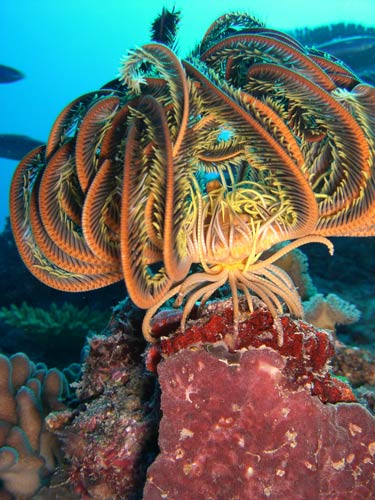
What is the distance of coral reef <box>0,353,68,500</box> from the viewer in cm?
425

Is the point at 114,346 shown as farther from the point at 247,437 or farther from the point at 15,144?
the point at 15,144

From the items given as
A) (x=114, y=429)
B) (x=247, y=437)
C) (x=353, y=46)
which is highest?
(x=353, y=46)

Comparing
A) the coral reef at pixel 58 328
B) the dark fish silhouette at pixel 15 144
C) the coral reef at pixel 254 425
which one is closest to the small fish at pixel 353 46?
the dark fish silhouette at pixel 15 144

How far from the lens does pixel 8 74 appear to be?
15.4 metres

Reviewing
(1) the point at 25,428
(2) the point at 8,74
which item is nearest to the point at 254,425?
(1) the point at 25,428

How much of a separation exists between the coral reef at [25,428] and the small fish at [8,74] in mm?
14293

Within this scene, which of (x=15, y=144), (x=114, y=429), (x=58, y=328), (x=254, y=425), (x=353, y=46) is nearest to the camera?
(x=254, y=425)

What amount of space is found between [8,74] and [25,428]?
15.3 meters

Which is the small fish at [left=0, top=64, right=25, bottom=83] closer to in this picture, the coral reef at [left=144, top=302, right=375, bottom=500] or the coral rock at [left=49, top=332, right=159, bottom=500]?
the coral rock at [left=49, top=332, right=159, bottom=500]

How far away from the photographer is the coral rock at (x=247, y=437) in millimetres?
2258

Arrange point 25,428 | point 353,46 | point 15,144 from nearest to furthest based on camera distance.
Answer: point 25,428, point 353,46, point 15,144

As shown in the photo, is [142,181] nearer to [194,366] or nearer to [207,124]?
[207,124]

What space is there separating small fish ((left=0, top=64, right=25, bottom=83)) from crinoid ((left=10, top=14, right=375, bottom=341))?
1537cm

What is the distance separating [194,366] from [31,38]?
17250 centimetres
